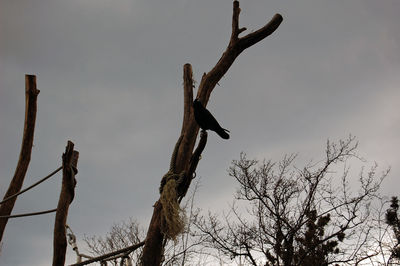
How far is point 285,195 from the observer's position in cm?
1016

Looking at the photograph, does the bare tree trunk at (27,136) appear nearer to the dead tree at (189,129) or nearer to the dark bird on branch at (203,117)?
the dead tree at (189,129)

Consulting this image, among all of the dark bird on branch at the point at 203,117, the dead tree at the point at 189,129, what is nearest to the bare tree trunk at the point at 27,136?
the dead tree at the point at 189,129

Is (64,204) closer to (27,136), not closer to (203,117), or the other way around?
(27,136)

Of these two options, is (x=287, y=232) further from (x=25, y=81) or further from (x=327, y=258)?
(x=25, y=81)

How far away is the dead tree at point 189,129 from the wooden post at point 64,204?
62cm

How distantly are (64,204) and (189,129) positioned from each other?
4.13 feet

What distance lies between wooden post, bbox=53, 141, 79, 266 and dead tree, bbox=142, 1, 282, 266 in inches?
24.4

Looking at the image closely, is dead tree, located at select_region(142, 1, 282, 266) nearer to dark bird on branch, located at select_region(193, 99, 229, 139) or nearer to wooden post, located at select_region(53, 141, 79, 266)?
dark bird on branch, located at select_region(193, 99, 229, 139)

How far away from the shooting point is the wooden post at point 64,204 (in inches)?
91.5

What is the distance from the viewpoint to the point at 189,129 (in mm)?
2998

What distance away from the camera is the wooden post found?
91.5 inches

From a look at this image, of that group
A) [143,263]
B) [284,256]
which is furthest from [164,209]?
[284,256]

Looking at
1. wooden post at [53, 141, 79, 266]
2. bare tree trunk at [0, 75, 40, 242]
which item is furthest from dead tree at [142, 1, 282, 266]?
bare tree trunk at [0, 75, 40, 242]

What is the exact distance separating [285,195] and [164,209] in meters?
8.27
